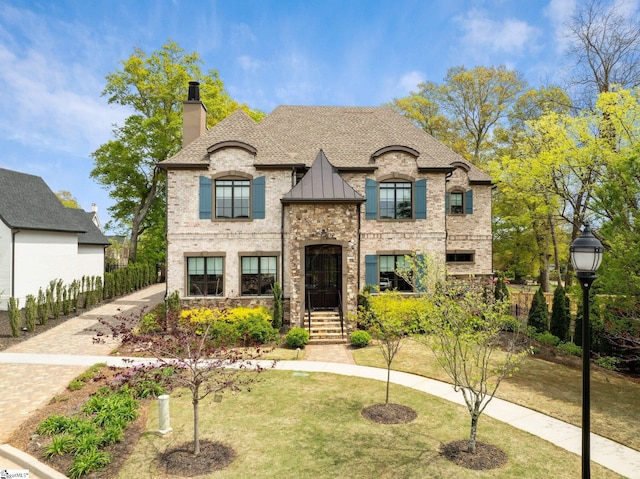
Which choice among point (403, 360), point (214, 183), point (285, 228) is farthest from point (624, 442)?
point (214, 183)

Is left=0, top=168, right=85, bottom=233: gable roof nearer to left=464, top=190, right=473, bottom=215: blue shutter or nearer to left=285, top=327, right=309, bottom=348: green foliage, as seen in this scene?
left=285, top=327, right=309, bottom=348: green foliage

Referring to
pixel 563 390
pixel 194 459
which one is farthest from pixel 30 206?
pixel 563 390

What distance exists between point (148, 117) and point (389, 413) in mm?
33900

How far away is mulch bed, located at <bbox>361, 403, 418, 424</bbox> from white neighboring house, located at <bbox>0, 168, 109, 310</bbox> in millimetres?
21611

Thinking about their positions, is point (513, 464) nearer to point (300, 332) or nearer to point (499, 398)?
point (499, 398)

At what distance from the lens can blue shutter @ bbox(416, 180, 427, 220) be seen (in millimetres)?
19281

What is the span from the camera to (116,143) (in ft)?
111

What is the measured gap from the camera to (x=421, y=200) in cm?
1931

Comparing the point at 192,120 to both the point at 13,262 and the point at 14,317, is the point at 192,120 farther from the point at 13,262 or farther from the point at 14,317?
the point at 13,262

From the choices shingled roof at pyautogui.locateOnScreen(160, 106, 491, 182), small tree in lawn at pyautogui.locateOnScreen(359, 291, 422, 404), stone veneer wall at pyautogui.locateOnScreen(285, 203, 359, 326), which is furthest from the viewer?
shingled roof at pyautogui.locateOnScreen(160, 106, 491, 182)

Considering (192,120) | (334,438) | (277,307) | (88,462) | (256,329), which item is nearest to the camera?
(88,462)

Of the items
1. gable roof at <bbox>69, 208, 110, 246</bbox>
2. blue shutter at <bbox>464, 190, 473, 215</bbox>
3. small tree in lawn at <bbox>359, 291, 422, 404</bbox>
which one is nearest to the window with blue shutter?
blue shutter at <bbox>464, 190, 473, 215</bbox>

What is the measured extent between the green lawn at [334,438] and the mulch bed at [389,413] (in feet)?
0.65

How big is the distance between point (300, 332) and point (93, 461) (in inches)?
364
